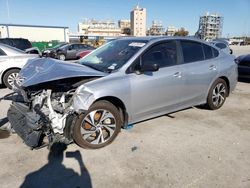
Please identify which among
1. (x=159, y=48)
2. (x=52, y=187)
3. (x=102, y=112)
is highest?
(x=159, y=48)

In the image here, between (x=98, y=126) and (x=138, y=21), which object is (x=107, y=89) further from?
(x=138, y=21)

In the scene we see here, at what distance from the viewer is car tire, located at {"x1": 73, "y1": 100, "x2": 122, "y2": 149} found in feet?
11.4

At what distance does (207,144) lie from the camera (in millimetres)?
3812

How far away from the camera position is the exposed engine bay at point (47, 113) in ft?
11.0

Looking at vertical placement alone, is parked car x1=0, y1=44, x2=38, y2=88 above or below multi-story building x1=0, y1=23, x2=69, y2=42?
below

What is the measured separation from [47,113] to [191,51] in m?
3.00

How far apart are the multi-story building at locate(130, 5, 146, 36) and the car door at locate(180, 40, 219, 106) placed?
113 meters

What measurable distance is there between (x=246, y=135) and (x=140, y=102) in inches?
76.8

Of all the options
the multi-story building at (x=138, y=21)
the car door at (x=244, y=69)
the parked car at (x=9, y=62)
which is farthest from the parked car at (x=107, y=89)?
the multi-story building at (x=138, y=21)

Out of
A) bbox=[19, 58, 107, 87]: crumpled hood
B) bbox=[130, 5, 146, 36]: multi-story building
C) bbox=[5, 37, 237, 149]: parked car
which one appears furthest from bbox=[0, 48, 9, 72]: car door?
bbox=[130, 5, 146, 36]: multi-story building

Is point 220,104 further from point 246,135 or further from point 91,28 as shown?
point 91,28

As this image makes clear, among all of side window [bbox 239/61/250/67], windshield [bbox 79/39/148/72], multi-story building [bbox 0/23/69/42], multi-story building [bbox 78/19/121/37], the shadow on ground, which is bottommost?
the shadow on ground

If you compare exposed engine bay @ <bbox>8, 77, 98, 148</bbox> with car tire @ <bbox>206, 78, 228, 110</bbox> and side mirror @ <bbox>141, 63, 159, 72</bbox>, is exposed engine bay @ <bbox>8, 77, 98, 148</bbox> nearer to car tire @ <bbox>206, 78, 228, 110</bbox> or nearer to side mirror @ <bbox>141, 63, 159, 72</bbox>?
side mirror @ <bbox>141, 63, 159, 72</bbox>

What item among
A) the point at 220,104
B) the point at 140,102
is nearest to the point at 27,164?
the point at 140,102
